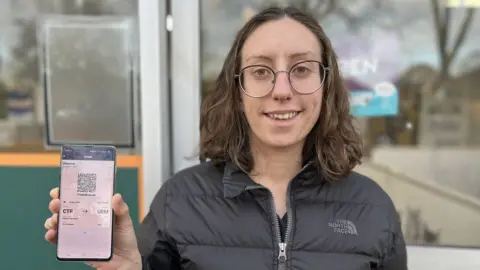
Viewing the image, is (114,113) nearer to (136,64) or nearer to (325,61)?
(136,64)

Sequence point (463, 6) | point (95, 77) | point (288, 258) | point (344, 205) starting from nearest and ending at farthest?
point (288, 258)
point (344, 205)
point (463, 6)
point (95, 77)

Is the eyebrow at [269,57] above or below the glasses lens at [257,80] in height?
above

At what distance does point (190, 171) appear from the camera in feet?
5.48

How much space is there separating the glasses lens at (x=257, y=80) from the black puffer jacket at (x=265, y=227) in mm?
238

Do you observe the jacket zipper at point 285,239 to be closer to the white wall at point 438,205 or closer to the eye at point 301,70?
the eye at point 301,70

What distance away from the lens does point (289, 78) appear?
4.93 ft

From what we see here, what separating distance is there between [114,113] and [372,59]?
3.51ft

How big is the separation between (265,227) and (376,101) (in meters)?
0.92

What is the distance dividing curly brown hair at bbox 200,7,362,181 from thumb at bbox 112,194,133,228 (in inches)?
14.1

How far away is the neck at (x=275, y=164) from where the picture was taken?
5.27 feet

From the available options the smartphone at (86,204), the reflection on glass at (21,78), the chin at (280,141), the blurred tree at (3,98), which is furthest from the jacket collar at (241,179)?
the blurred tree at (3,98)

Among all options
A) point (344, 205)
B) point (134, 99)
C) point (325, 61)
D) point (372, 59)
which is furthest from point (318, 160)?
point (134, 99)

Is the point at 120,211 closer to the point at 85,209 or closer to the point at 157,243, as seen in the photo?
the point at 85,209

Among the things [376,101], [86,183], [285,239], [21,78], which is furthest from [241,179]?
[21,78]
